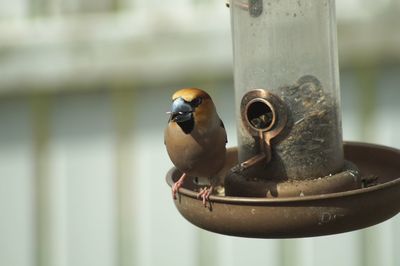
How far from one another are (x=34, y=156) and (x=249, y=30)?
1.50 meters

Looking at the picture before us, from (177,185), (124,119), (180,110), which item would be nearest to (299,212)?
(177,185)

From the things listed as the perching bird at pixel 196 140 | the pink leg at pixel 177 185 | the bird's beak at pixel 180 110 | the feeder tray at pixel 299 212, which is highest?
the bird's beak at pixel 180 110

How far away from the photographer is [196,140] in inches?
77.9

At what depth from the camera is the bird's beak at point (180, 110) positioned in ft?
6.17

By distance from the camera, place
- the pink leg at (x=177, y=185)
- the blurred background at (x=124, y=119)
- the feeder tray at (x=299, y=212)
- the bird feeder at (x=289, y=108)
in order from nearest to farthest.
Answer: the feeder tray at (x=299, y=212), the pink leg at (x=177, y=185), the bird feeder at (x=289, y=108), the blurred background at (x=124, y=119)

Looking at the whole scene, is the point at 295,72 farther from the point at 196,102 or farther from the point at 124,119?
the point at 124,119

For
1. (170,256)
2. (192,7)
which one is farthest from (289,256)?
(192,7)

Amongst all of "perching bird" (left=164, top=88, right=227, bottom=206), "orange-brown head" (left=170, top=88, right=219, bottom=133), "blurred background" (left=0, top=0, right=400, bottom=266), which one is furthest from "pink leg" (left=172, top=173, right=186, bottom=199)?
"blurred background" (left=0, top=0, right=400, bottom=266)

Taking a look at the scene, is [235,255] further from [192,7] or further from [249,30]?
[249,30]

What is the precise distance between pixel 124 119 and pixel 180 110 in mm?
1206

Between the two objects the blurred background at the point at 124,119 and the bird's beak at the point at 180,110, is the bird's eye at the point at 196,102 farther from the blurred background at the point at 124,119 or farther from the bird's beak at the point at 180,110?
the blurred background at the point at 124,119

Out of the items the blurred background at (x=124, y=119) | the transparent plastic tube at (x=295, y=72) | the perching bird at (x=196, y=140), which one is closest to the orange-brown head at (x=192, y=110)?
the perching bird at (x=196, y=140)

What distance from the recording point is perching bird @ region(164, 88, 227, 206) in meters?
1.95

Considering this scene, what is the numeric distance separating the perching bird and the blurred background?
978 mm
